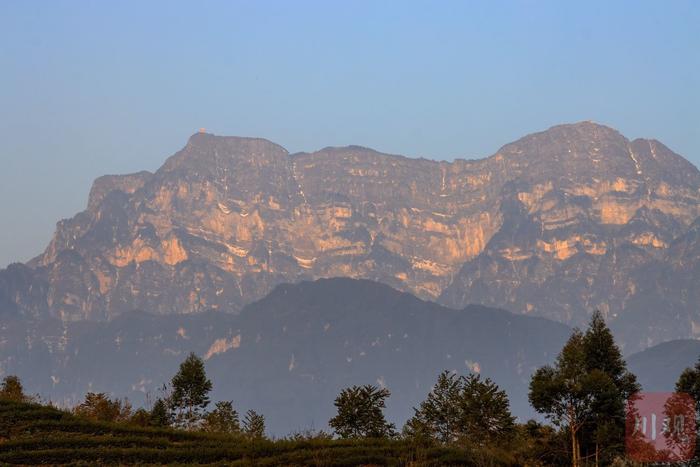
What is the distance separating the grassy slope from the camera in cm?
7550

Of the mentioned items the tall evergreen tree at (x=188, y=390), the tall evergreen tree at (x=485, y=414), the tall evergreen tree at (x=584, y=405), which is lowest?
the tall evergreen tree at (x=584, y=405)

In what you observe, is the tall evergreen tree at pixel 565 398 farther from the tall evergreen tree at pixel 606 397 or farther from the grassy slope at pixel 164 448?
the grassy slope at pixel 164 448

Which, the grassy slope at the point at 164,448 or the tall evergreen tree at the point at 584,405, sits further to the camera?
the tall evergreen tree at the point at 584,405

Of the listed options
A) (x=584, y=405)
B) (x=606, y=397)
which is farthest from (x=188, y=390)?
(x=606, y=397)

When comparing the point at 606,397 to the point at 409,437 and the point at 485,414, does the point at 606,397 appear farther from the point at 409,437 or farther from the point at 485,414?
the point at 485,414

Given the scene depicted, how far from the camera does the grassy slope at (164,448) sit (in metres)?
75.5

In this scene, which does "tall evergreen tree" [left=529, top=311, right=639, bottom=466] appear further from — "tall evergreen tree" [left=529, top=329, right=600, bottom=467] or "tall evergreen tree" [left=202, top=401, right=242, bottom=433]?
"tall evergreen tree" [left=202, top=401, right=242, bottom=433]

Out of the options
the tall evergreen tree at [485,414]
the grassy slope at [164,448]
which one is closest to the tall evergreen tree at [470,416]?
the tall evergreen tree at [485,414]

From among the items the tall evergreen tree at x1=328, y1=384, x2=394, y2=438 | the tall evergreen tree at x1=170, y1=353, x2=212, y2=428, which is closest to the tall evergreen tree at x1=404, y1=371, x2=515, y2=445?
the tall evergreen tree at x1=328, y1=384, x2=394, y2=438

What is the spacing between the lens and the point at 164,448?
265 ft

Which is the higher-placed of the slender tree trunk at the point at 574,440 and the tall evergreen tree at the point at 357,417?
the tall evergreen tree at the point at 357,417

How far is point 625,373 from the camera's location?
101m

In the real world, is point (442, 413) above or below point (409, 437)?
above

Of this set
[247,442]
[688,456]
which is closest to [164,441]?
[247,442]
